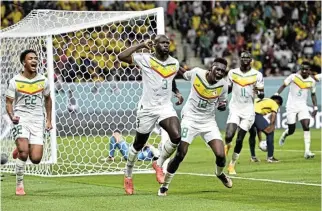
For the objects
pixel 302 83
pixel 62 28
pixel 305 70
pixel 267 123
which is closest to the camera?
pixel 62 28

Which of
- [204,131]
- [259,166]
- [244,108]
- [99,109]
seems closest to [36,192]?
[204,131]

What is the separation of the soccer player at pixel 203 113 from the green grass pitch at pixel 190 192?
2.04 ft

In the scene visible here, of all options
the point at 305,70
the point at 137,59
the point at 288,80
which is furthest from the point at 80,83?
the point at 137,59

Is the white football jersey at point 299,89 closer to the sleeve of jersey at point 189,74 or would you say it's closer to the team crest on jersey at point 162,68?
the sleeve of jersey at point 189,74

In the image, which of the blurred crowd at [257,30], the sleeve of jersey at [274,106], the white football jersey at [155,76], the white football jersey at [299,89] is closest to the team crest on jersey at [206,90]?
the white football jersey at [155,76]

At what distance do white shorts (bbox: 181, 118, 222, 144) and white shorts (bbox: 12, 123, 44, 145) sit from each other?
7.13ft

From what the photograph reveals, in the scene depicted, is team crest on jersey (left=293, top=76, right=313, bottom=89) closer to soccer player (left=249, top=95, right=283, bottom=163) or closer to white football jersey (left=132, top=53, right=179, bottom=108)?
soccer player (left=249, top=95, right=283, bottom=163)

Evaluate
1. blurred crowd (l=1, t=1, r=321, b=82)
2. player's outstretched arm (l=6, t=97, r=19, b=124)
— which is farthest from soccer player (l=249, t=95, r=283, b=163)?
blurred crowd (l=1, t=1, r=321, b=82)

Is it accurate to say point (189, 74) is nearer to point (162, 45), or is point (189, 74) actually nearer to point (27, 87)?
point (162, 45)

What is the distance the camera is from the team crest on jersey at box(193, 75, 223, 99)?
43.0ft

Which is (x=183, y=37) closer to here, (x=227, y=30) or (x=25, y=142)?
(x=227, y=30)

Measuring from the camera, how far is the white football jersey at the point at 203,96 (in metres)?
13.1

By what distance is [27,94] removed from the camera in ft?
44.4

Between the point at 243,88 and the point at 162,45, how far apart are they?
4416mm
